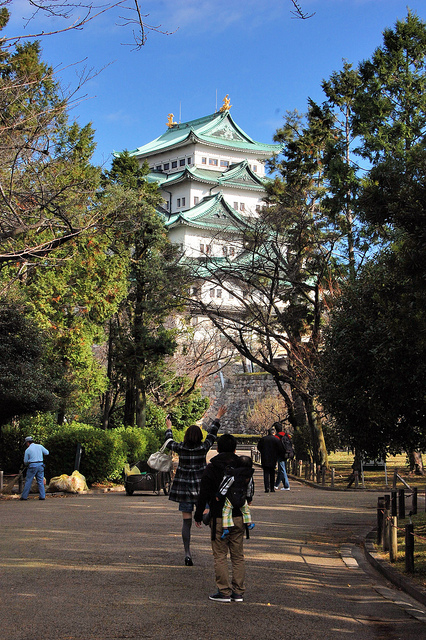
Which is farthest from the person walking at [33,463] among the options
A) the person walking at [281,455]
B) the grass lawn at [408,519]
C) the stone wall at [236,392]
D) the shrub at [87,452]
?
the stone wall at [236,392]

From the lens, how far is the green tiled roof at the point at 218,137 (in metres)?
60.2

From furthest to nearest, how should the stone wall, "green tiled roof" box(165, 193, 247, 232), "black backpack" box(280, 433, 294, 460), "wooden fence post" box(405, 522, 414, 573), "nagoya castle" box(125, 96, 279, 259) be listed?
1. "nagoya castle" box(125, 96, 279, 259)
2. the stone wall
3. "green tiled roof" box(165, 193, 247, 232)
4. "black backpack" box(280, 433, 294, 460)
5. "wooden fence post" box(405, 522, 414, 573)

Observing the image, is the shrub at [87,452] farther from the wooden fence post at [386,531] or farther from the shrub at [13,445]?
the wooden fence post at [386,531]

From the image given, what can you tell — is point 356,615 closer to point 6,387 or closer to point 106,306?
point 6,387

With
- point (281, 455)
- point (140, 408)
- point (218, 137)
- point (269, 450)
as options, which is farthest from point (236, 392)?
point (269, 450)

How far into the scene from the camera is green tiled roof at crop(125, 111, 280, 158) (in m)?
60.2

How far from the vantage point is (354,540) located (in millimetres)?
10305

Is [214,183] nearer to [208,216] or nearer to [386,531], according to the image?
[208,216]

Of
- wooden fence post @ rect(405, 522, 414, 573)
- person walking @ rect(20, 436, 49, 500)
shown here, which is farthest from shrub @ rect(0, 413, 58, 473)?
wooden fence post @ rect(405, 522, 414, 573)

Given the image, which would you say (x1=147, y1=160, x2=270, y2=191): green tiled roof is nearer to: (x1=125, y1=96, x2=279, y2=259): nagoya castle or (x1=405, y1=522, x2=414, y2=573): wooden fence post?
(x1=125, y1=96, x2=279, y2=259): nagoya castle

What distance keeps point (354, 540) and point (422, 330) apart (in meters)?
5.00

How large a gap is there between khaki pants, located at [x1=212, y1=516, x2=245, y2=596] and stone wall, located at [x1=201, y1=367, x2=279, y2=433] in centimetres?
4909

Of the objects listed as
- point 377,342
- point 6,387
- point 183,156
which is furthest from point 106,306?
point 183,156

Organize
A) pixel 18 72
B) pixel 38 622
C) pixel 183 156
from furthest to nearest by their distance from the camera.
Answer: pixel 183 156
pixel 18 72
pixel 38 622
